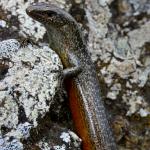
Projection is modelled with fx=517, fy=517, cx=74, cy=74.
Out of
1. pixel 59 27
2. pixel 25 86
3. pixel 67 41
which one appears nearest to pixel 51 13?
pixel 59 27

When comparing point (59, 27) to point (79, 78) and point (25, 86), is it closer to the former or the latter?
point (79, 78)

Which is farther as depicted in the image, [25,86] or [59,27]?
[59,27]

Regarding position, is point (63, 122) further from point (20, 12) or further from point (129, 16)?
point (129, 16)

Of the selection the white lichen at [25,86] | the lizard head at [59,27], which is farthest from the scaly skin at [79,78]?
the white lichen at [25,86]

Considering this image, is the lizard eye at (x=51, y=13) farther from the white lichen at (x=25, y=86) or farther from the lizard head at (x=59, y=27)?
the white lichen at (x=25, y=86)

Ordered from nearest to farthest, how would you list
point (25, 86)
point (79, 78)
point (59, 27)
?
point (25, 86), point (79, 78), point (59, 27)

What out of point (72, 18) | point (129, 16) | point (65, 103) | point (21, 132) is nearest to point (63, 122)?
point (65, 103)

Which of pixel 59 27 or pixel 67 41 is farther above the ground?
pixel 59 27

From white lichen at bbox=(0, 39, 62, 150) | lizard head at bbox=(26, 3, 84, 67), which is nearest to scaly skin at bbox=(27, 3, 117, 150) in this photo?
lizard head at bbox=(26, 3, 84, 67)

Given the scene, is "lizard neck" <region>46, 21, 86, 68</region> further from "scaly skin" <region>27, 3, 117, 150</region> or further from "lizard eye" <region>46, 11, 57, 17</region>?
"lizard eye" <region>46, 11, 57, 17</region>
